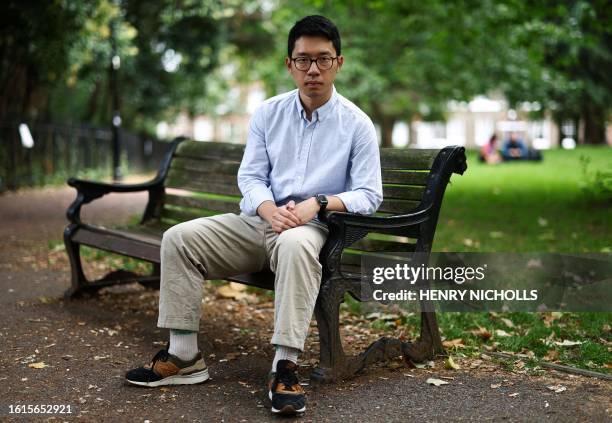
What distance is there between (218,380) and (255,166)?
114 cm

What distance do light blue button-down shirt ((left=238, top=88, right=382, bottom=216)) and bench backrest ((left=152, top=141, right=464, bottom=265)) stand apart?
0.45 metres

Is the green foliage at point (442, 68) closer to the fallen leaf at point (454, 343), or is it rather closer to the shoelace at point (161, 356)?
the fallen leaf at point (454, 343)

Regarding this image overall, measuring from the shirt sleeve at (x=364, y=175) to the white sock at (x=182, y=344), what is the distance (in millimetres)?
1024

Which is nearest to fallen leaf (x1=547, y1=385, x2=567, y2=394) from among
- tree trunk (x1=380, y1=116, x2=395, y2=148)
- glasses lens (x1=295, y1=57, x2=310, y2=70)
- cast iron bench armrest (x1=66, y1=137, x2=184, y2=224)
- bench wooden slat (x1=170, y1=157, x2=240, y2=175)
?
glasses lens (x1=295, y1=57, x2=310, y2=70)

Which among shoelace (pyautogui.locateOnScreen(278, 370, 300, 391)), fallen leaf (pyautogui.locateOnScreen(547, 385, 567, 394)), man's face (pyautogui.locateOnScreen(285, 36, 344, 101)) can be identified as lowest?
fallen leaf (pyautogui.locateOnScreen(547, 385, 567, 394))

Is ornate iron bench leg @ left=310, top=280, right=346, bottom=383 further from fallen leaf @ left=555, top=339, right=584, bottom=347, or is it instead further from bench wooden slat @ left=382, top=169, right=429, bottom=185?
fallen leaf @ left=555, top=339, right=584, bottom=347

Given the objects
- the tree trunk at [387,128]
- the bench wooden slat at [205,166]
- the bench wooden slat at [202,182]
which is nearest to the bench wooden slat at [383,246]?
the bench wooden slat at [202,182]

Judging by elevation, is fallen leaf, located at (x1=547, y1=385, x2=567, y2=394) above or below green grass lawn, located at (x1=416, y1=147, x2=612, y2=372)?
below

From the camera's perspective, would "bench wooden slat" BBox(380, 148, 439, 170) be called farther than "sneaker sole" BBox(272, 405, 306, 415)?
Yes

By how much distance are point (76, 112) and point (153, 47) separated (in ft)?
20.4

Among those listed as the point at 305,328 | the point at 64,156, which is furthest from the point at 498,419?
the point at 64,156

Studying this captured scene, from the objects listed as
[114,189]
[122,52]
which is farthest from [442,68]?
[114,189]

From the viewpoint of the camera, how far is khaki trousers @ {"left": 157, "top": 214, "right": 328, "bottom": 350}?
12.3 ft

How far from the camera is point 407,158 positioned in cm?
473
